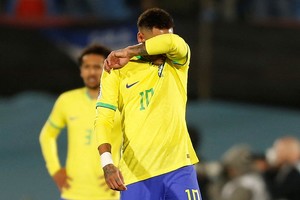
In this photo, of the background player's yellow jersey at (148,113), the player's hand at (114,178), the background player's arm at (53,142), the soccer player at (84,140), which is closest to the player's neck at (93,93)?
the soccer player at (84,140)

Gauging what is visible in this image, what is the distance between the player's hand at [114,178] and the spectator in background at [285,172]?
15.9ft

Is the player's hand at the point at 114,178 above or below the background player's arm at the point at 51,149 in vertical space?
above

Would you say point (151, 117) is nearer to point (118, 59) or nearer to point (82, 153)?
point (118, 59)

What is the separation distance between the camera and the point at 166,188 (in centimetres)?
685

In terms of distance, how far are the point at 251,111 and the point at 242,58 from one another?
956mm

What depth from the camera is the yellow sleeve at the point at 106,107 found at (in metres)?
6.71

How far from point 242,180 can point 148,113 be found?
16.4 ft

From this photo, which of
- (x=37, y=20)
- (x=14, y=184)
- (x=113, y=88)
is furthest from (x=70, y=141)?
(x=37, y=20)

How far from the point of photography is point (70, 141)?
8.32 m

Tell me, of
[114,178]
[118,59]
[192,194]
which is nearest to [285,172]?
[192,194]

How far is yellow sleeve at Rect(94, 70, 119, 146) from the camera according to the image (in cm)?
671

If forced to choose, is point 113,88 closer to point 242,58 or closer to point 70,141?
point 70,141

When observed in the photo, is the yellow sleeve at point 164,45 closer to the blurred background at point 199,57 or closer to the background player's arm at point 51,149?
the background player's arm at point 51,149

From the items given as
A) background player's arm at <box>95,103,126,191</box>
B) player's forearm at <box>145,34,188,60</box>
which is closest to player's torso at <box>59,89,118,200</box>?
background player's arm at <box>95,103,126,191</box>
